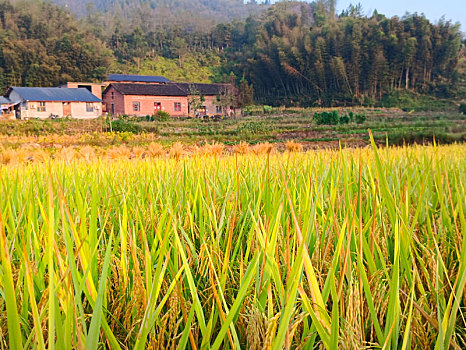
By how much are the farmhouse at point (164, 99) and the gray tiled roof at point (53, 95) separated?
2.84 meters

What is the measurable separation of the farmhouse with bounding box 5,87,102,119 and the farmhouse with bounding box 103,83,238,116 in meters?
2.71

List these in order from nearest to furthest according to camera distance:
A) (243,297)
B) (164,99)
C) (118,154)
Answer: (243,297), (118,154), (164,99)

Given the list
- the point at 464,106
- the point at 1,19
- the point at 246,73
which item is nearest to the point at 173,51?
the point at 246,73

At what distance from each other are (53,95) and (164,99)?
27.7 ft

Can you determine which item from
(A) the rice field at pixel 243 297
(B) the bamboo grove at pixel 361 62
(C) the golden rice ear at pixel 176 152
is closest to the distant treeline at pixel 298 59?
(B) the bamboo grove at pixel 361 62

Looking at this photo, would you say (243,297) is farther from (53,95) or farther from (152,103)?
(152,103)

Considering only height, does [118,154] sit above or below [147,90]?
below

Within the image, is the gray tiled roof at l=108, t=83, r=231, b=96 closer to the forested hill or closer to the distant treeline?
the distant treeline

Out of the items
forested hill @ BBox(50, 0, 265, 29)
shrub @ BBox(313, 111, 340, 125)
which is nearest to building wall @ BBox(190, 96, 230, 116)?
shrub @ BBox(313, 111, 340, 125)

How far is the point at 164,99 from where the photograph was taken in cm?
3170

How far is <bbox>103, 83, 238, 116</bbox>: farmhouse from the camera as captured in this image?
30719 millimetres

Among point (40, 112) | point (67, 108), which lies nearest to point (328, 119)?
point (67, 108)

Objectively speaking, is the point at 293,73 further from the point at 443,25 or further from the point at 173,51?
the point at 173,51

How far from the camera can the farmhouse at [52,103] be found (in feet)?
85.9
